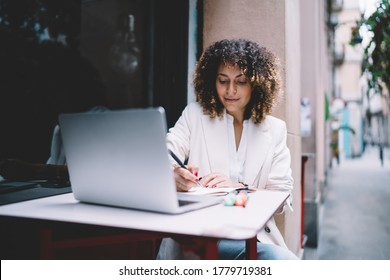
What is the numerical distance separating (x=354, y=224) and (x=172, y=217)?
179 inches

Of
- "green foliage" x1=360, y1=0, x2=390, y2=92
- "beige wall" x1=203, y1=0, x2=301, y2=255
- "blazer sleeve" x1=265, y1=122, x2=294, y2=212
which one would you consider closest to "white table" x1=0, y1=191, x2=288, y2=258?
"blazer sleeve" x1=265, y1=122, x2=294, y2=212

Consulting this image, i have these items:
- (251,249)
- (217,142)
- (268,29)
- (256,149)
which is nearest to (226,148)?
(217,142)

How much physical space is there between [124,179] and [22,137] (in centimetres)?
199

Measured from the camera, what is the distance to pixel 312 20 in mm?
4340

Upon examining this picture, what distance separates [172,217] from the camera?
973mm

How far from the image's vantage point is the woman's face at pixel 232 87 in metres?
1.93

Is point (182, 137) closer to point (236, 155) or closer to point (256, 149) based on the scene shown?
point (236, 155)

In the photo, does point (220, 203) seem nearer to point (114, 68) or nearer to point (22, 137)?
point (22, 137)

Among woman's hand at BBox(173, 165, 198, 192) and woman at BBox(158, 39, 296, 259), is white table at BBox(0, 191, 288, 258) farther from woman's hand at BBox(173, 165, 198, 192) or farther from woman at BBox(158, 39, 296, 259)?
woman at BBox(158, 39, 296, 259)

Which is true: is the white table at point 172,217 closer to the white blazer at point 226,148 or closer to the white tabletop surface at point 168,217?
the white tabletop surface at point 168,217

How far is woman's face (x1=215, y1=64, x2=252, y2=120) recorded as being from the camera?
6.32 feet

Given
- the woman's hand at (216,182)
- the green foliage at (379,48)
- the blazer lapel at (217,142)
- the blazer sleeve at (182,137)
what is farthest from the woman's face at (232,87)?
the green foliage at (379,48)
